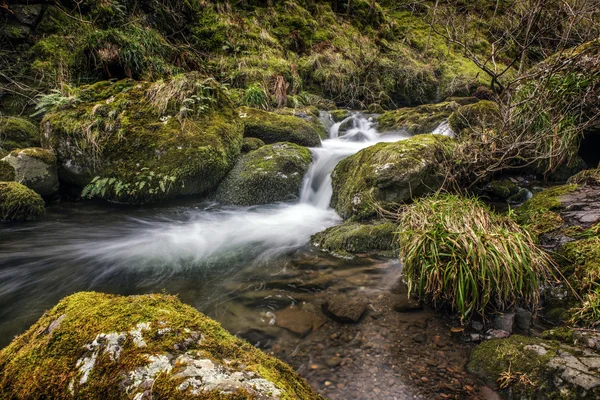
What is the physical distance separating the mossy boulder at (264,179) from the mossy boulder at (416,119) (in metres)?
4.46

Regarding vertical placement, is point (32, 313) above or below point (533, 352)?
below

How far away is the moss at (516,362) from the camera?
201cm

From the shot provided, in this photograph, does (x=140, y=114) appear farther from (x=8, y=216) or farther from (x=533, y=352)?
(x=533, y=352)

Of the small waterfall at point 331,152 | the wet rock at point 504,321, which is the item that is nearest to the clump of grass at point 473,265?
the wet rock at point 504,321

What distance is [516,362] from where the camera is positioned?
2.16 metres

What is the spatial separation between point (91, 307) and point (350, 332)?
2.08m

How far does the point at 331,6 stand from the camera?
17.2 metres

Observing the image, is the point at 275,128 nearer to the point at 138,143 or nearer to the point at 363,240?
the point at 138,143

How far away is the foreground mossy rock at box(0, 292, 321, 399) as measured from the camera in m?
1.12

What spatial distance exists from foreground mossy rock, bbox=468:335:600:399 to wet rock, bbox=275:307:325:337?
1.29 meters

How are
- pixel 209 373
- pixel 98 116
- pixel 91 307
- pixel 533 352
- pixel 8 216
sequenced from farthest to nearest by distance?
1. pixel 98 116
2. pixel 8 216
3. pixel 533 352
4. pixel 91 307
5. pixel 209 373

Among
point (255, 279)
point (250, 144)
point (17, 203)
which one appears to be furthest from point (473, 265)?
point (17, 203)

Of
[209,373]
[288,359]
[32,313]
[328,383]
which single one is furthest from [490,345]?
[32,313]

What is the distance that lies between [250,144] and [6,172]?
457 cm
